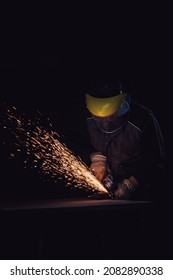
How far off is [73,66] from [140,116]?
728mm

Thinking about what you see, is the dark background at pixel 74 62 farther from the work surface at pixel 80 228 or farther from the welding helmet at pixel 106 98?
the work surface at pixel 80 228

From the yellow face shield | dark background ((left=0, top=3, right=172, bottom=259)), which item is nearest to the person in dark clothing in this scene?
the yellow face shield

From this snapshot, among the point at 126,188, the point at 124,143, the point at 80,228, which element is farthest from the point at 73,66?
the point at 80,228

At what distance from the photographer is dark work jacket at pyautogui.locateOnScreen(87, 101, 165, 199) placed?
3.79 m

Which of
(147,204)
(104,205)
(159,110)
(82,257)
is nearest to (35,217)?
(104,205)

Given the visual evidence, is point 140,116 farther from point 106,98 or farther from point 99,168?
point 99,168

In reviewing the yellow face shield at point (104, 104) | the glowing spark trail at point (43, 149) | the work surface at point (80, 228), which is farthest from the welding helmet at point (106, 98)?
the work surface at point (80, 228)

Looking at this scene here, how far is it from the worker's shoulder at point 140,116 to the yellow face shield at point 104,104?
0.85 ft

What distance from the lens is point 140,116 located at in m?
3.91

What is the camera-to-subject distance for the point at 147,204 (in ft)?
10.7

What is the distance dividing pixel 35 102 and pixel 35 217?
5.16 ft

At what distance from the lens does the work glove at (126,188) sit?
3697 mm

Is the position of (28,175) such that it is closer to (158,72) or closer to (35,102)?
(35,102)

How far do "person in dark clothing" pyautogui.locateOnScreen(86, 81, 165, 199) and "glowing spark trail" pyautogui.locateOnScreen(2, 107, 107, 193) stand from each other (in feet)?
0.72
